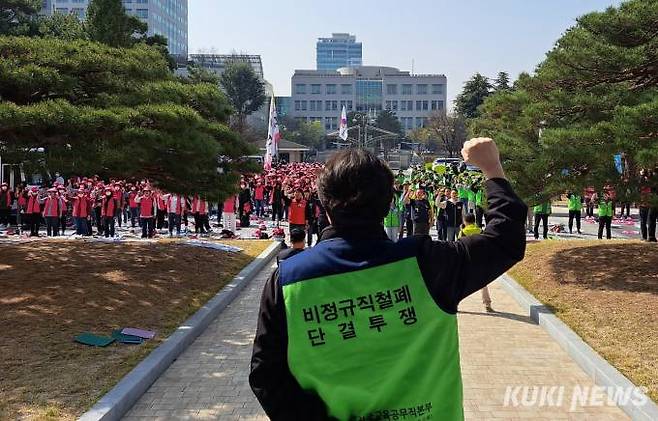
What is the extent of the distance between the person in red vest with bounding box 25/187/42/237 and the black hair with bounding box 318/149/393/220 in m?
17.7

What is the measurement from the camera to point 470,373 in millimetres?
6207

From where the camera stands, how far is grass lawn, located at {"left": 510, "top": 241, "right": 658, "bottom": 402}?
632 cm

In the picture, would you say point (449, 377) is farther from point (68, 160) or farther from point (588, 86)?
point (588, 86)

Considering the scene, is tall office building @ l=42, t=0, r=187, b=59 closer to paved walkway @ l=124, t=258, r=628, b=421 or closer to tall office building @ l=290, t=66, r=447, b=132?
tall office building @ l=290, t=66, r=447, b=132

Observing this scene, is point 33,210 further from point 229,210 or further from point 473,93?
point 473,93

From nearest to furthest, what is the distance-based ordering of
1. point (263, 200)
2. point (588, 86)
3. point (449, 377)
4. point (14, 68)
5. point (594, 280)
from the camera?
point (449, 377) < point (14, 68) < point (594, 280) < point (588, 86) < point (263, 200)

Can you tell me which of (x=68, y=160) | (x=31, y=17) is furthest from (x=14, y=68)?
(x=31, y=17)

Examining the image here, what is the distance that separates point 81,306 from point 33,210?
1117 centimetres

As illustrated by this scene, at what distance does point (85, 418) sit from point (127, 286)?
4.67 metres

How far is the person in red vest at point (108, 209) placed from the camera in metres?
17.4

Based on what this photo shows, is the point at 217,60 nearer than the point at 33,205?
No

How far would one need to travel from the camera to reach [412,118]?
113 m

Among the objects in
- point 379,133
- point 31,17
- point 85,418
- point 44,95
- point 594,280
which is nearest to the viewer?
point 85,418


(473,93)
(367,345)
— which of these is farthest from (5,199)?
(473,93)
